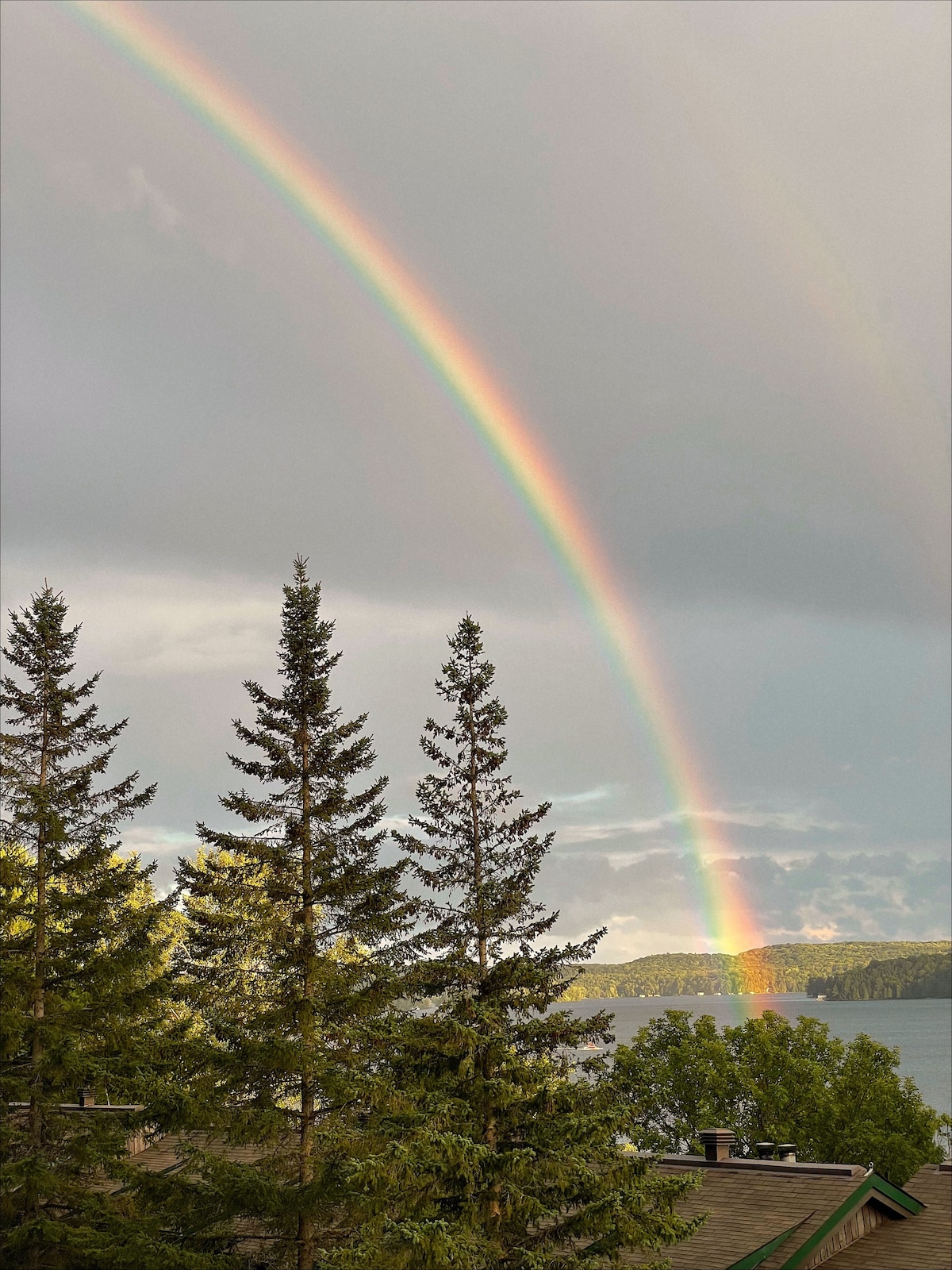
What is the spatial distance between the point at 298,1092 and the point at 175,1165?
6031 mm

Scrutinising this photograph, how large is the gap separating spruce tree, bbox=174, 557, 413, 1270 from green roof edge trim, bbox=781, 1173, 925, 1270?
22.7ft

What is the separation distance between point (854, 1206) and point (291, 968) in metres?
9.61

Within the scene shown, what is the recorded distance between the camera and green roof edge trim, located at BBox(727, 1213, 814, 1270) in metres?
17.0

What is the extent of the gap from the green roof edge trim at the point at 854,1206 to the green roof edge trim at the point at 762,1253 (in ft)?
0.90

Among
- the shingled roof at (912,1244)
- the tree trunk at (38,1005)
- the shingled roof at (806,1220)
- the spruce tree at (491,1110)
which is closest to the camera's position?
the spruce tree at (491,1110)

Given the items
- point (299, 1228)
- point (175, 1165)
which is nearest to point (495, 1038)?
point (299, 1228)

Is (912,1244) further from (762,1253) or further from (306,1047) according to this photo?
(306,1047)

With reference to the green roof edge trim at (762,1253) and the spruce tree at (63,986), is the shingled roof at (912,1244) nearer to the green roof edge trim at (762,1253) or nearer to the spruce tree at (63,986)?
the green roof edge trim at (762,1253)

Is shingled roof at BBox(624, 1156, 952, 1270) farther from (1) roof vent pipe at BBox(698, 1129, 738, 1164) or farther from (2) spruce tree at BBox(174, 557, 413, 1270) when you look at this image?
(2) spruce tree at BBox(174, 557, 413, 1270)

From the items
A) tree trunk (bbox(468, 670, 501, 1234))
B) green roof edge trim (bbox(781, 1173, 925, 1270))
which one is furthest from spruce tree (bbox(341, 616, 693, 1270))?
green roof edge trim (bbox(781, 1173, 925, 1270))

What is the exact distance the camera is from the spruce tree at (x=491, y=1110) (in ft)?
43.2

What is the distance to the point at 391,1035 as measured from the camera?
47.1 feet

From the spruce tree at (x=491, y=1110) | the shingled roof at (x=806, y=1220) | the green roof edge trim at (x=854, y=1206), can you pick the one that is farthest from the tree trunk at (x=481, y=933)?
the green roof edge trim at (x=854, y=1206)

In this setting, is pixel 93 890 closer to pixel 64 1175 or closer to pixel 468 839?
pixel 64 1175
